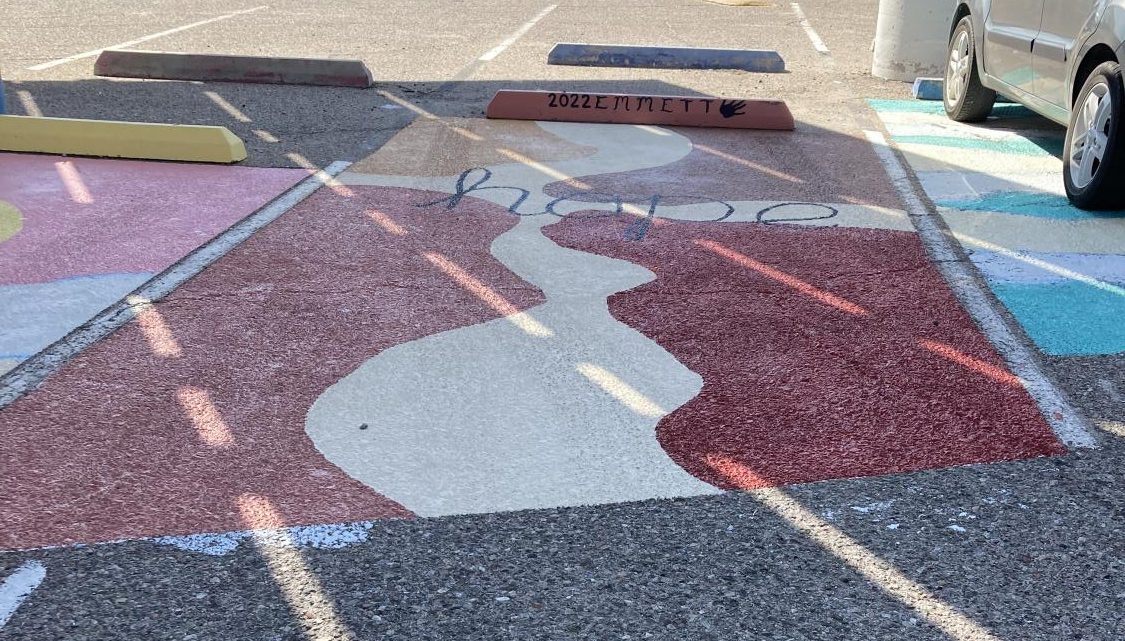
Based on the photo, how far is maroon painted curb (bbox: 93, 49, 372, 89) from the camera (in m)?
11.1

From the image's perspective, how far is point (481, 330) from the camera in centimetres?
493

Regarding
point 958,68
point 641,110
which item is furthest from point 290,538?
point 958,68

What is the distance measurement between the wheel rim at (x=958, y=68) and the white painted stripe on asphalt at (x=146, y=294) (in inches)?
211

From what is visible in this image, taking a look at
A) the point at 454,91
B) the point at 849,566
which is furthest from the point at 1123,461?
the point at 454,91

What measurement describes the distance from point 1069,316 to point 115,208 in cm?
519

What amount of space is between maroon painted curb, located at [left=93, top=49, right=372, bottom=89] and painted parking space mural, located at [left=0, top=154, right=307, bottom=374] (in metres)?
3.51

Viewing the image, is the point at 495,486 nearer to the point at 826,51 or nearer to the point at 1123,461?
the point at 1123,461

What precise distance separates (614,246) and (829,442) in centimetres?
256

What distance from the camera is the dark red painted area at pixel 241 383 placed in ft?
11.2

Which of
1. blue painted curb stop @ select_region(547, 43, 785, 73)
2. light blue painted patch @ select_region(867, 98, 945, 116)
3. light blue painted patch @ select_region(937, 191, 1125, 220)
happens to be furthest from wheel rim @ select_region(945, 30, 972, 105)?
blue painted curb stop @ select_region(547, 43, 785, 73)

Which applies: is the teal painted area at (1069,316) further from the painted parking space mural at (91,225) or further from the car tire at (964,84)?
the car tire at (964,84)

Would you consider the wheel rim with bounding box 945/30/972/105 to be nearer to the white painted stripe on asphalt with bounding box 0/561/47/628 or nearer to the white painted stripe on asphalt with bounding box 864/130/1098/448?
the white painted stripe on asphalt with bounding box 864/130/1098/448

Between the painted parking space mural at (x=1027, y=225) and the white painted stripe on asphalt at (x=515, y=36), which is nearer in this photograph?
the painted parking space mural at (x=1027, y=225)

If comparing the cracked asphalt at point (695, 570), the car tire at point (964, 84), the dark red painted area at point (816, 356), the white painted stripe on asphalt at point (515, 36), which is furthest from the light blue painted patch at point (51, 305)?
the white painted stripe on asphalt at point (515, 36)
